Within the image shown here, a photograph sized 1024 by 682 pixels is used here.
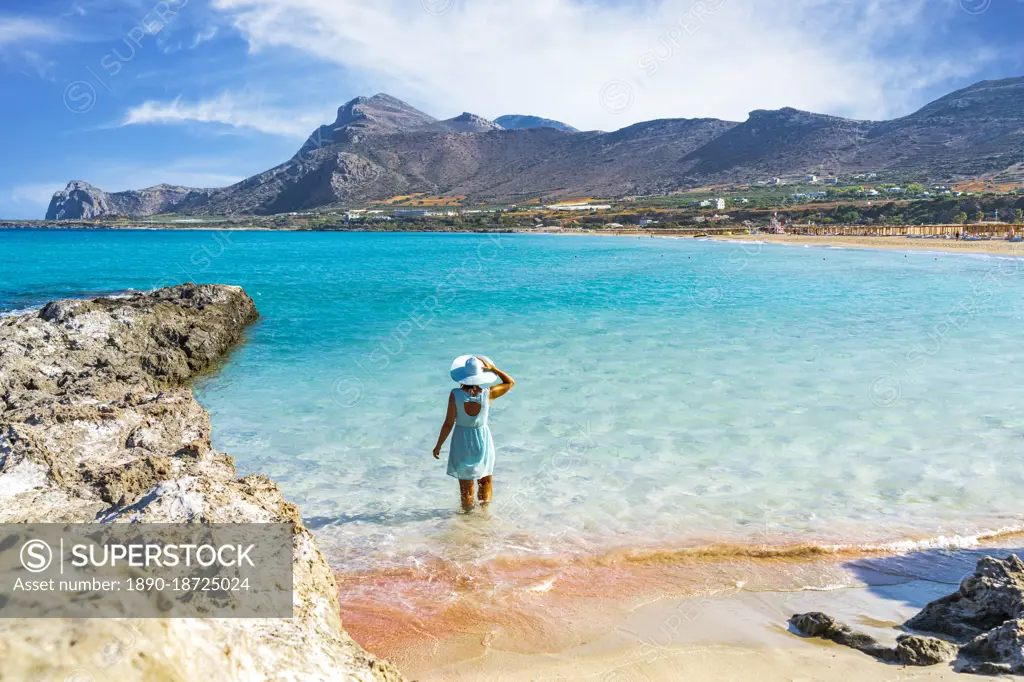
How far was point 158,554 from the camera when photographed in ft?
10.1

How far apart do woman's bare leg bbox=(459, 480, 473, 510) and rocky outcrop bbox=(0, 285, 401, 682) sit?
229cm

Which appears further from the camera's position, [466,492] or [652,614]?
[466,492]

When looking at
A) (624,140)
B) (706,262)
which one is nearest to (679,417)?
(706,262)

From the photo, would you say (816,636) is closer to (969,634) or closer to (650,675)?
(969,634)

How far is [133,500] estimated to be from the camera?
4090 millimetres

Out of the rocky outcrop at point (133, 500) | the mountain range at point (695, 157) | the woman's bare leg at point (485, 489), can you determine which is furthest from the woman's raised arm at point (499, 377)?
the mountain range at point (695, 157)

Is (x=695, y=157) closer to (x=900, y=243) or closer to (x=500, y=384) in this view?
(x=900, y=243)

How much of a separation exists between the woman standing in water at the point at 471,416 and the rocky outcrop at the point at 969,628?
3165 millimetres

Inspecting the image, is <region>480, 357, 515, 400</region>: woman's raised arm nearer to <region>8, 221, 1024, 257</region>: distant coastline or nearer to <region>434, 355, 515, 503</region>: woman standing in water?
<region>434, 355, 515, 503</region>: woman standing in water

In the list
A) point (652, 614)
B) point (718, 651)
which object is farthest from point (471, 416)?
point (718, 651)

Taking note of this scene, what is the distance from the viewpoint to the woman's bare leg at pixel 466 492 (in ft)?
22.6

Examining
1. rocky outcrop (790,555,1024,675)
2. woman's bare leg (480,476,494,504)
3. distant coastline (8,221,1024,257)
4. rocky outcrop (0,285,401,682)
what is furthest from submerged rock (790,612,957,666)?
distant coastline (8,221,1024,257)

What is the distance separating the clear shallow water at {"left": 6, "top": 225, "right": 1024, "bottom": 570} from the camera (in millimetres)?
6719

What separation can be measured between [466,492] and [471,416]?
39.9 inches
